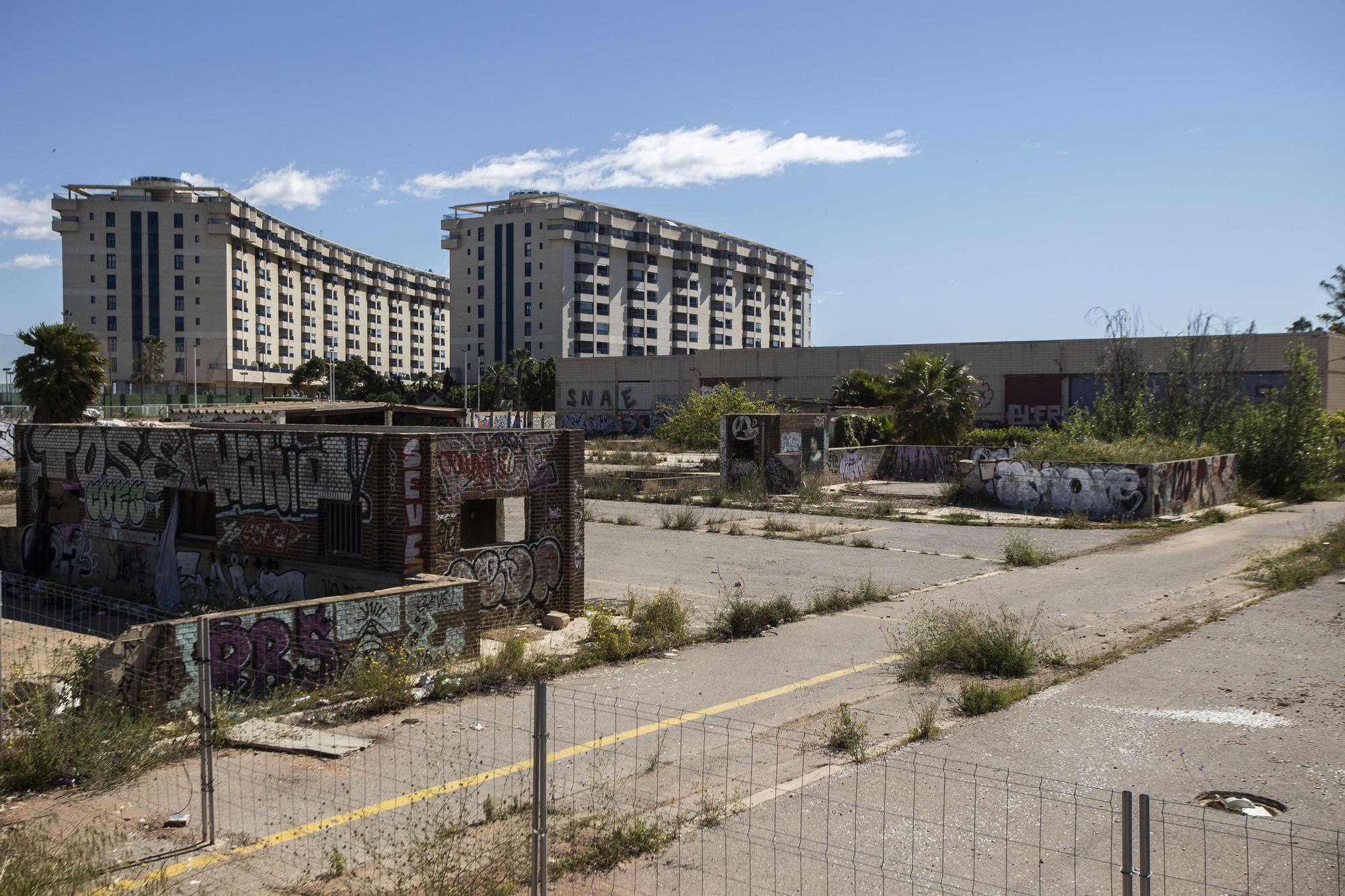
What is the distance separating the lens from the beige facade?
172 feet

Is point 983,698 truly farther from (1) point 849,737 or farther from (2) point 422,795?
(2) point 422,795

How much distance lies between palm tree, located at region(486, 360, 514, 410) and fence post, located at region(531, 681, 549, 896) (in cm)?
8352

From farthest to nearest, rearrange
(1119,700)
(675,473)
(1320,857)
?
(675,473) → (1119,700) → (1320,857)

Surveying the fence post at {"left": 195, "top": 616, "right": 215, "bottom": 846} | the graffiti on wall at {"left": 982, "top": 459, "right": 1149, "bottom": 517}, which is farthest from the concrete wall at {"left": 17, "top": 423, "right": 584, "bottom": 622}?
the graffiti on wall at {"left": 982, "top": 459, "right": 1149, "bottom": 517}

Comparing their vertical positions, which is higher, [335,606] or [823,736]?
[335,606]

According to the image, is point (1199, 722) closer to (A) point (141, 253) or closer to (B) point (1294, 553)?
(B) point (1294, 553)

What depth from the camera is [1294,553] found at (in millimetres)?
20234

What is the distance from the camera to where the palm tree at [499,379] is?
289 ft

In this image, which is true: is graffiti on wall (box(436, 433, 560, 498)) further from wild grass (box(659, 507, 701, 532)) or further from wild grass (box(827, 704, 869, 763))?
wild grass (box(659, 507, 701, 532))

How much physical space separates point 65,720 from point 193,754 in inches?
42.1

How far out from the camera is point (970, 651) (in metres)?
11.9

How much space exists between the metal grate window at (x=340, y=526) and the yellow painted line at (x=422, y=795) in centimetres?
601

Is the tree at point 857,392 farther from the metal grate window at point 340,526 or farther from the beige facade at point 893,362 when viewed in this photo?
the metal grate window at point 340,526

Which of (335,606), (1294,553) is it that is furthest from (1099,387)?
(335,606)
